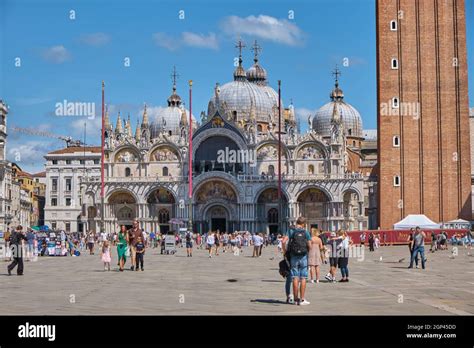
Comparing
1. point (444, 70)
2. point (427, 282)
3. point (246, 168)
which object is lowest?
A: point (427, 282)

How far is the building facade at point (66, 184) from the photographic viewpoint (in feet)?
337

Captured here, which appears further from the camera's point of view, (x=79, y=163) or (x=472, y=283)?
(x=79, y=163)

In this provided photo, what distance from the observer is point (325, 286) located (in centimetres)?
1956

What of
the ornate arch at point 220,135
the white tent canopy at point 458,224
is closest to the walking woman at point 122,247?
the white tent canopy at point 458,224

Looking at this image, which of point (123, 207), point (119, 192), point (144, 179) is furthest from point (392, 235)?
point (123, 207)

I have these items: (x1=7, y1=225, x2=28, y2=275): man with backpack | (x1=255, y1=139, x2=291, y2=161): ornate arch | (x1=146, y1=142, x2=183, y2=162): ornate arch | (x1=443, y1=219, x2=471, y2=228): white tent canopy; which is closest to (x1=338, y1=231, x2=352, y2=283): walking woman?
(x1=7, y1=225, x2=28, y2=275): man with backpack

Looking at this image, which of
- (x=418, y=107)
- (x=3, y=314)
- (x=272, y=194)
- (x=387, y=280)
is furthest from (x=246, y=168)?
(x=3, y=314)

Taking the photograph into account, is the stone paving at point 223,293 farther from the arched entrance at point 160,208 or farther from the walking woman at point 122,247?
the arched entrance at point 160,208

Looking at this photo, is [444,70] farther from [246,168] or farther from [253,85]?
[253,85]

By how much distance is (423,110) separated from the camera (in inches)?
2303

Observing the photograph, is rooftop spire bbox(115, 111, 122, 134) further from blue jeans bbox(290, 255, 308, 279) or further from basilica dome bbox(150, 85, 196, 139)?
blue jeans bbox(290, 255, 308, 279)

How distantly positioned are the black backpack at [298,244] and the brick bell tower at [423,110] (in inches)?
1730

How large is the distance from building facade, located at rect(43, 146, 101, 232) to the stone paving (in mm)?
78595
